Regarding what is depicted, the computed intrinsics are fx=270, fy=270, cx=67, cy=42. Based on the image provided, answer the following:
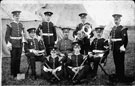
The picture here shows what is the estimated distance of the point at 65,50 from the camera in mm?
4738

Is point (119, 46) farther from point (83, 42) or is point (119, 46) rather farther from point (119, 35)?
point (83, 42)

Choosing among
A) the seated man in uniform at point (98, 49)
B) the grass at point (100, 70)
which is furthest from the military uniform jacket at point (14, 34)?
the seated man in uniform at point (98, 49)

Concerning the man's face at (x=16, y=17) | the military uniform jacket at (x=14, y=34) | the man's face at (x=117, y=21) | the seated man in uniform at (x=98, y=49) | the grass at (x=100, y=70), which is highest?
the man's face at (x=16, y=17)

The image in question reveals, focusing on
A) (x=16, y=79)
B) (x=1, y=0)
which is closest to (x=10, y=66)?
(x=16, y=79)

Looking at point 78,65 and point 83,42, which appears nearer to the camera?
point 78,65

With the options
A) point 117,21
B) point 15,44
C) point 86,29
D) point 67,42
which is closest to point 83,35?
point 86,29

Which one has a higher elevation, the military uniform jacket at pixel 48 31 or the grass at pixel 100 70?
the military uniform jacket at pixel 48 31


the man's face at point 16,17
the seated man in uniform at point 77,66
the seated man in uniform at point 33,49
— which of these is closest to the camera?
the seated man in uniform at point 77,66

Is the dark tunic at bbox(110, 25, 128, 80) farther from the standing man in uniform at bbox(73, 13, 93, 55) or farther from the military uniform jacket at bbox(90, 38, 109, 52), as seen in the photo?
the standing man in uniform at bbox(73, 13, 93, 55)

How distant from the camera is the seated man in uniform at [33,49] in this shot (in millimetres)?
4688

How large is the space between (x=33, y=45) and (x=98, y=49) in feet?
3.74

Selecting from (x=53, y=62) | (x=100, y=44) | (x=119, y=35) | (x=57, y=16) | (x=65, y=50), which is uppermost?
(x=57, y=16)

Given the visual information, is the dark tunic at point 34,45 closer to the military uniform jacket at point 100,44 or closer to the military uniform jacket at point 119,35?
the military uniform jacket at point 100,44

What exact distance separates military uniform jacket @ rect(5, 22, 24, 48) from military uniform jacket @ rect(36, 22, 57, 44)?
0.33 m
